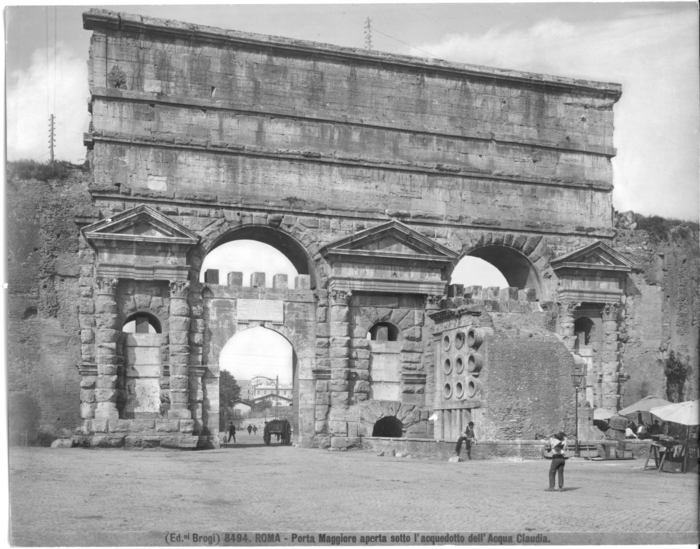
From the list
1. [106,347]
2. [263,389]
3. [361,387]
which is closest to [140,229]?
[106,347]

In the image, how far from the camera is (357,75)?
35.6 metres

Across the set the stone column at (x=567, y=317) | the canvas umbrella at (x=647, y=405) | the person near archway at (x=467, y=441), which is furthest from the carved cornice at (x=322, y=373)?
the canvas umbrella at (x=647, y=405)

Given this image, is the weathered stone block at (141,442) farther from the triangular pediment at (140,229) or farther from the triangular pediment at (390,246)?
the triangular pediment at (390,246)

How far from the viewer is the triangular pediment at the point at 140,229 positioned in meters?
31.9

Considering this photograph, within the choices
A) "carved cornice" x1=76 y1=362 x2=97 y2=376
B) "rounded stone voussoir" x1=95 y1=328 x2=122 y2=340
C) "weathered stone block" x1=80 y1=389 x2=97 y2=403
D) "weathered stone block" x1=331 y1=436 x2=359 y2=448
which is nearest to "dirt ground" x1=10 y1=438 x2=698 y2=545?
"weathered stone block" x1=80 y1=389 x2=97 y2=403

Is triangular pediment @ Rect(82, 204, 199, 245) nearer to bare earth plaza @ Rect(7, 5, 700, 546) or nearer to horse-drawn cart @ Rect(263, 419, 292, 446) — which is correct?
bare earth plaza @ Rect(7, 5, 700, 546)

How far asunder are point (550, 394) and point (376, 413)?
21.5 feet

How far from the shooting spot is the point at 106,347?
31.7 metres

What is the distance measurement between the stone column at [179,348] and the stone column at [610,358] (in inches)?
543

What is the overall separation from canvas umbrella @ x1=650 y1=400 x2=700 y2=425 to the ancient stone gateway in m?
5.61

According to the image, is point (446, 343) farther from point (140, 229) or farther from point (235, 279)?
point (140, 229)

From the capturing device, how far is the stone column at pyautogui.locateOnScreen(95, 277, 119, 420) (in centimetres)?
3145

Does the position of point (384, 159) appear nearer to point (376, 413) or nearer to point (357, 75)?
point (357, 75)

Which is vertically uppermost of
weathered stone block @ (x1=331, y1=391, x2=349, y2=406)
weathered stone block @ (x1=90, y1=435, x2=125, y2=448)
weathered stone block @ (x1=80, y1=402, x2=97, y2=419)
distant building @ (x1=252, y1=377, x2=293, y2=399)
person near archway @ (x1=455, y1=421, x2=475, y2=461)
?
weathered stone block @ (x1=331, y1=391, x2=349, y2=406)
